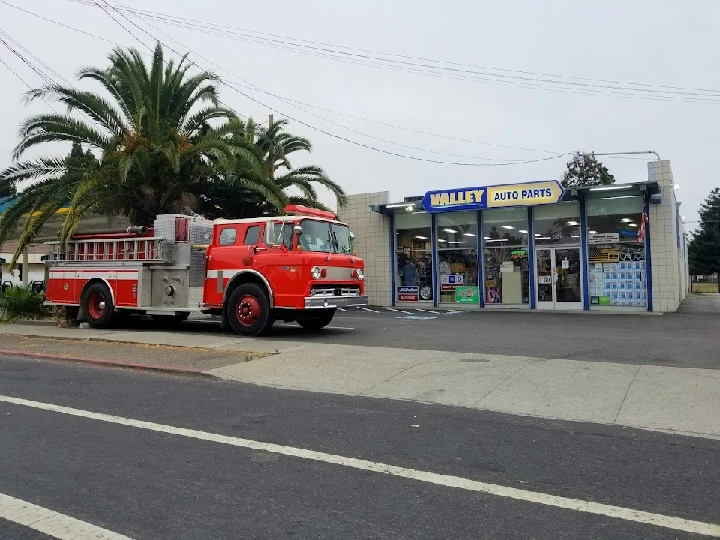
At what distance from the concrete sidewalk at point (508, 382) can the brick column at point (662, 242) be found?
11401 millimetres

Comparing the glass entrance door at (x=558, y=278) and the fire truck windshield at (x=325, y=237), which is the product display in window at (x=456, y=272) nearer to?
the glass entrance door at (x=558, y=278)

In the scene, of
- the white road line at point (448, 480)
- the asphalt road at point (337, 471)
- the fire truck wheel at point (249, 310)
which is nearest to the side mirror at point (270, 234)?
the fire truck wheel at point (249, 310)

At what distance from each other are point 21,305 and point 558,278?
672 inches

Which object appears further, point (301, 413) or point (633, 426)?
point (301, 413)

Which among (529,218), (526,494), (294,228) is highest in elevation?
(529,218)

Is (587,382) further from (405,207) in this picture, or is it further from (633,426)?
(405,207)

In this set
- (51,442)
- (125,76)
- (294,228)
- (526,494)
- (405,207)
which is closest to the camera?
(526,494)

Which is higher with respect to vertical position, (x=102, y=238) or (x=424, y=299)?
(x=102, y=238)

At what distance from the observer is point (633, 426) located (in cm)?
595

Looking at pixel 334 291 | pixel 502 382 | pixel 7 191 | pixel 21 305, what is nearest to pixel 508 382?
pixel 502 382

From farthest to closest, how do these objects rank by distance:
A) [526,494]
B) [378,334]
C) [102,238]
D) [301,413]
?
[102,238], [378,334], [301,413], [526,494]

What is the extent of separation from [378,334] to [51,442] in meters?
8.35

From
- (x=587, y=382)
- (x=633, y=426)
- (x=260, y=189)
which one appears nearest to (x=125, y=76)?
(x=260, y=189)

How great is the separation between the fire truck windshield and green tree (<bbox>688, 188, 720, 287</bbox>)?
48.3 metres
